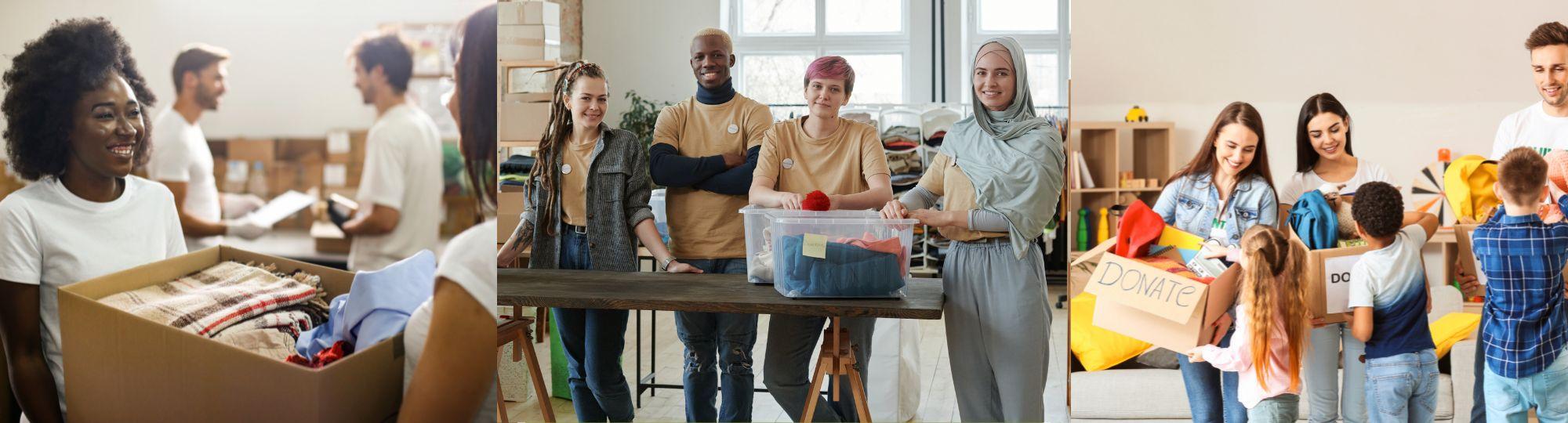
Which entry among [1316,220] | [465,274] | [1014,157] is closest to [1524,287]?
[1316,220]

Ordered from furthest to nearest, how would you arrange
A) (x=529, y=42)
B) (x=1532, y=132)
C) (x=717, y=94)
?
(x=529, y=42)
(x=717, y=94)
(x=1532, y=132)

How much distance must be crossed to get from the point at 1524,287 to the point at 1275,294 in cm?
46

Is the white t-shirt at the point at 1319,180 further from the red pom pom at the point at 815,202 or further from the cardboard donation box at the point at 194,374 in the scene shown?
the cardboard donation box at the point at 194,374

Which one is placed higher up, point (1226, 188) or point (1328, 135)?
point (1328, 135)

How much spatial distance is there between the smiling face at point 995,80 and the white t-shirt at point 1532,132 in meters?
0.94

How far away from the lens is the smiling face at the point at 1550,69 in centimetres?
192

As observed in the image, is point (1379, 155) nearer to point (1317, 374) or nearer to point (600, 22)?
point (1317, 374)

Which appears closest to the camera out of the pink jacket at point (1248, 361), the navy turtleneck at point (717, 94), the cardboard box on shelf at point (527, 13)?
the pink jacket at point (1248, 361)

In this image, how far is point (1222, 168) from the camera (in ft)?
6.60

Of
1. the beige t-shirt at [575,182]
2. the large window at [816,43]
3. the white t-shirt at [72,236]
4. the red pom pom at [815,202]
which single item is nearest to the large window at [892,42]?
the large window at [816,43]

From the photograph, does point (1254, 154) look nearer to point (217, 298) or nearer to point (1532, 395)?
point (1532, 395)

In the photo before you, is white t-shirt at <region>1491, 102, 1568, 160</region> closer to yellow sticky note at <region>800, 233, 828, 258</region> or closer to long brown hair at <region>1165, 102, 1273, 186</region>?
long brown hair at <region>1165, 102, 1273, 186</region>

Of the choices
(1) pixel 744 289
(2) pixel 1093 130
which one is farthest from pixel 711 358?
(2) pixel 1093 130

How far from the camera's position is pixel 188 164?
212 centimetres
